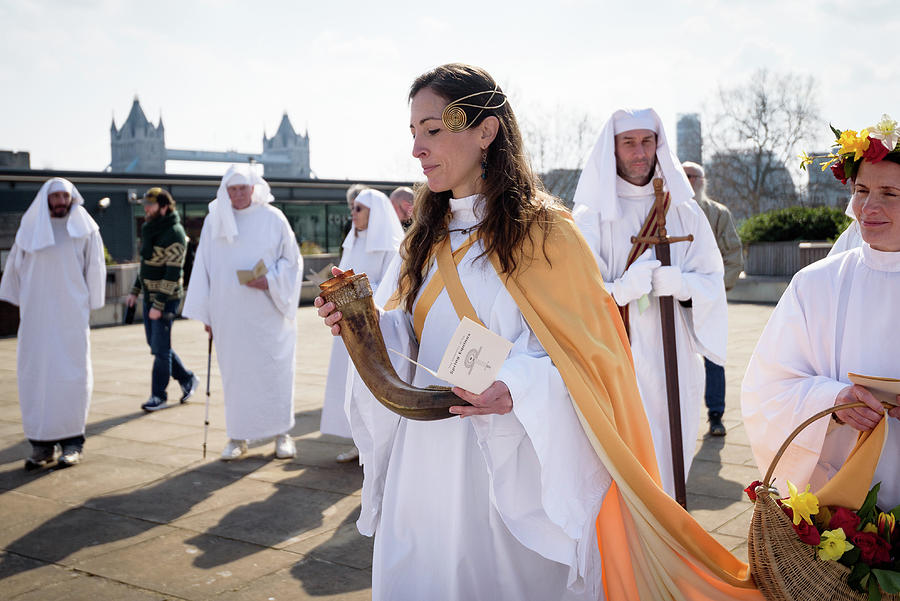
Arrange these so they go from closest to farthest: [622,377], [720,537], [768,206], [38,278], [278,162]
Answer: [622,377]
[720,537]
[38,278]
[768,206]
[278,162]

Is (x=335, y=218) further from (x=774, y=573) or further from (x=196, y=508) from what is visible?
(x=774, y=573)

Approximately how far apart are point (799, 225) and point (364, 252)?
15075mm

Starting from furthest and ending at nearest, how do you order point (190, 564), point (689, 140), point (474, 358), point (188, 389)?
1. point (689, 140)
2. point (188, 389)
3. point (190, 564)
4. point (474, 358)

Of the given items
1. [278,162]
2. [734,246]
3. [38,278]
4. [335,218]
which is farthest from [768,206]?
[278,162]

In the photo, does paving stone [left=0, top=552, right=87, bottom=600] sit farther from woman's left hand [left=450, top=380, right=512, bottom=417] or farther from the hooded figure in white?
the hooded figure in white

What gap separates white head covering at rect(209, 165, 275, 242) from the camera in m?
6.94

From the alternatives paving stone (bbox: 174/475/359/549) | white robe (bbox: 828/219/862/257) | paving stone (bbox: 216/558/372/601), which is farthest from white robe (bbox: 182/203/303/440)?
white robe (bbox: 828/219/862/257)

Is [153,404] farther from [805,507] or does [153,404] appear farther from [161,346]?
[805,507]

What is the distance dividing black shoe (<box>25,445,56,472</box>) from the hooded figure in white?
14.9 feet

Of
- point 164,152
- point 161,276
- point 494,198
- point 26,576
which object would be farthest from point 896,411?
point 164,152

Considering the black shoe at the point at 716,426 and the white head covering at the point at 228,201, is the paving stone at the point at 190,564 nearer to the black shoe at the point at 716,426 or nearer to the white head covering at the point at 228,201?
the white head covering at the point at 228,201

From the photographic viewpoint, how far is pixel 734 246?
7.62 m

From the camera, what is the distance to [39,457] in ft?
21.8

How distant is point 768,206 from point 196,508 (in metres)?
48.7
